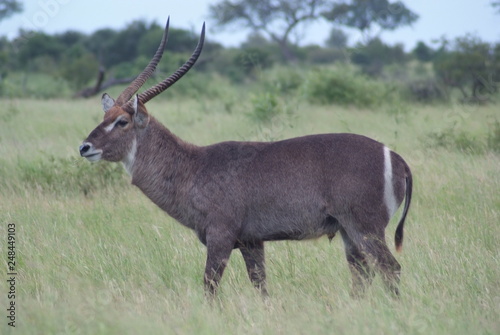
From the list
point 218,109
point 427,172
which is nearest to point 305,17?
point 218,109

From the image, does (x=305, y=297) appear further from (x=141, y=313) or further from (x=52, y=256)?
(x=52, y=256)

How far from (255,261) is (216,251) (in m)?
0.41

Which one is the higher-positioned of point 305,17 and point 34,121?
point 305,17

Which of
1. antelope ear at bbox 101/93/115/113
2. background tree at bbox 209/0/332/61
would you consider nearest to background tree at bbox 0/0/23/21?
background tree at bbox 209/0/332/61

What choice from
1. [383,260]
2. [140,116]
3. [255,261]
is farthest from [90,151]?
[383,260]

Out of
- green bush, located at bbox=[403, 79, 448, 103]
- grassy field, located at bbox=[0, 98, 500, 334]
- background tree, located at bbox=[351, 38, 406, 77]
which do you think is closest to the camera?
grassy field, located at bbox=[0, 98, 500, 334]

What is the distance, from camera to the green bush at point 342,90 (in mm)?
14156

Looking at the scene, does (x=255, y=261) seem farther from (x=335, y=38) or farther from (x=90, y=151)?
(x=335, y=38)

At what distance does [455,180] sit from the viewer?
6613 millimetres

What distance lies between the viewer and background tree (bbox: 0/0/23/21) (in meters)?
30.3

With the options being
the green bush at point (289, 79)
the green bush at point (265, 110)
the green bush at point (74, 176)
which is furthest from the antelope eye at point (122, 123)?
the green bush at point (289, 79)

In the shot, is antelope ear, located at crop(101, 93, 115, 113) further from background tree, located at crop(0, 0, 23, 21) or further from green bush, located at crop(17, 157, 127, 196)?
background tree, located at crop(0, 0, 23, 21)

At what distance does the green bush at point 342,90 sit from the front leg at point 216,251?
403 inches

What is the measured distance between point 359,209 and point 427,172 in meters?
3.12
